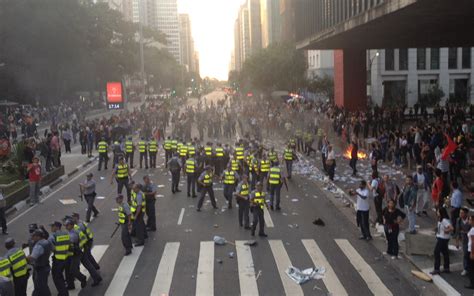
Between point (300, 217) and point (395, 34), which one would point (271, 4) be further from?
point (300, 217)

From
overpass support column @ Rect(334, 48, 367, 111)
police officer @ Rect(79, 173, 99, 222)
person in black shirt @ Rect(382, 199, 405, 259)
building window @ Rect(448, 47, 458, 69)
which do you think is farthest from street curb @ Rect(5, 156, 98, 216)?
building window @ Rect(448, 47, 458, 69)

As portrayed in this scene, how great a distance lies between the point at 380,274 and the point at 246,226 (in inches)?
185

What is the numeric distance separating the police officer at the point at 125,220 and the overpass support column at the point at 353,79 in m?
32.7

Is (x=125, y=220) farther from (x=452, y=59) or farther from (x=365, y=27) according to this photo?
(x=452, y=59)

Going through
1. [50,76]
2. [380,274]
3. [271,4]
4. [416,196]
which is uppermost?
[271,4]

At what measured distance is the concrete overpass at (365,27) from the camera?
22.8m

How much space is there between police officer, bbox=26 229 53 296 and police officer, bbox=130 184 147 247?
11.9ft

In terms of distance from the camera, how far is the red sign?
158ft

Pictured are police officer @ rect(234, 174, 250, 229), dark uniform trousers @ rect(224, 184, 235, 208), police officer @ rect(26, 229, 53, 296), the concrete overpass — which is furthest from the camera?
the concrete overpass

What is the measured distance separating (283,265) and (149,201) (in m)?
4.64

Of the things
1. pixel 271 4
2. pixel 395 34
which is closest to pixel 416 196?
pixel 395 34

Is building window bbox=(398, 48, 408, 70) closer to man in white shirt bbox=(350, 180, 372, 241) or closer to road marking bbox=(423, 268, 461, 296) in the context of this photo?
man in white shirt bbox=(350, 180, 372, 241)

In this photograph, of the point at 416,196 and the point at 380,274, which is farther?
the point at 416,196

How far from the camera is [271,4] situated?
15500 cm
